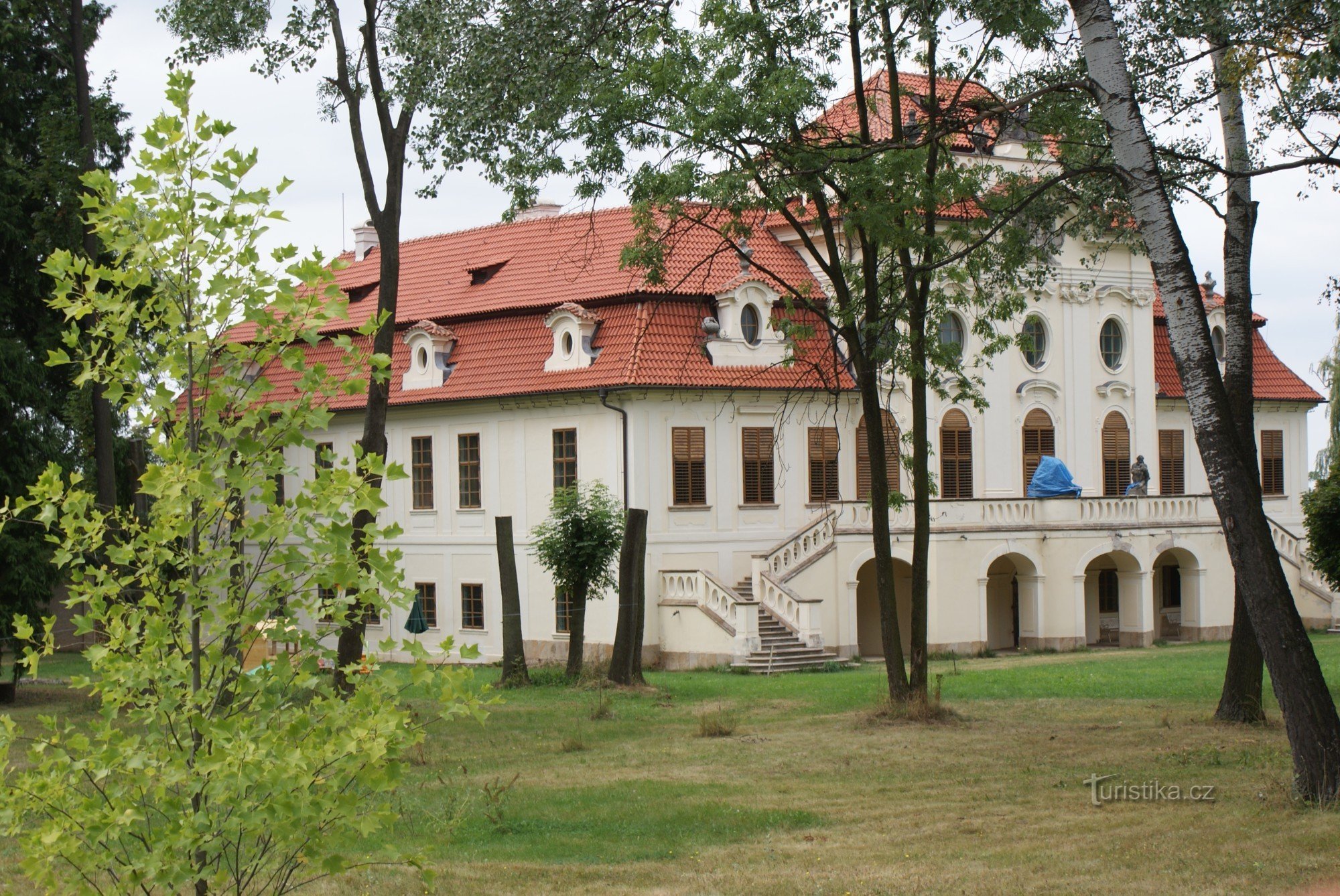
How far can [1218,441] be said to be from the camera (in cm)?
1062

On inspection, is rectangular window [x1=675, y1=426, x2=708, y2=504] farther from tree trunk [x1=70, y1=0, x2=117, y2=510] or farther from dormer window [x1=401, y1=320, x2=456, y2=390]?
tree trunk [x1=70, y1=0, x2=117, y2=510]

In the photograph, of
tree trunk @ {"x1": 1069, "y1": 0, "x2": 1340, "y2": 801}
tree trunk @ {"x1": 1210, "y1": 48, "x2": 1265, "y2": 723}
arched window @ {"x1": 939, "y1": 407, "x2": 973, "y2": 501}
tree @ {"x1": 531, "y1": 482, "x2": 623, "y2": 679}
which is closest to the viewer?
tree trunk @ {"x1": 1069, "y1": 0, "x2": 1340, "y2": 801}

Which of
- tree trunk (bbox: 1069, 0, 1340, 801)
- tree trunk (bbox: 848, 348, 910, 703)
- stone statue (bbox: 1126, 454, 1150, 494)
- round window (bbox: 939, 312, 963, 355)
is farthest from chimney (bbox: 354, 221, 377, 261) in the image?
tree trunk (bbox: 1069, 0, 1340, 801)

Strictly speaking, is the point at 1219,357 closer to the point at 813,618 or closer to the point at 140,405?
the point at 813,618

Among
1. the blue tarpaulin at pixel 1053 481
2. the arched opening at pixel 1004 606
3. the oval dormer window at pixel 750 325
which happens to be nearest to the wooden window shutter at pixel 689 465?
the oval dormer window at pixel 750 325

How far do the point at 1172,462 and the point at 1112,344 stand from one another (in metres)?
4.29

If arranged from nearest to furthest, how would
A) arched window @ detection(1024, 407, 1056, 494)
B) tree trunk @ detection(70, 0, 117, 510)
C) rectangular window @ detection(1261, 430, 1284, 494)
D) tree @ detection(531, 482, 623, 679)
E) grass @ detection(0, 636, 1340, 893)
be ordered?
grass @ detection(0, 636, 1340, 893) < tree trunk @ detection(70, 0, 117, 510) < tree @ detection(531, 482, 623, 679) < arched window @ detection(1024, 407, 1056, 494) < rectangular window @ detection(1261, 430, 1284, 494)

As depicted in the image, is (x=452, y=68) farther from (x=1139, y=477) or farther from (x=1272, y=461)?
(x=1272, y=461)

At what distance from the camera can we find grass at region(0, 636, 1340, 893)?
29.3ft

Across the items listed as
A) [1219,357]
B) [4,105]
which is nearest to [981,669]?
[1219,357]

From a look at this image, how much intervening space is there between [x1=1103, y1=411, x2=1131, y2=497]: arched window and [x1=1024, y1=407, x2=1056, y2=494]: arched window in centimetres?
175

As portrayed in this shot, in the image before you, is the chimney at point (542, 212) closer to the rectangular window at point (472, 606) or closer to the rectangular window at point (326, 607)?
the rectangular window at point (472, 606)

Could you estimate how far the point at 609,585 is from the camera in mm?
27516

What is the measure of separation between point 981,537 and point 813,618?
5.52 meters
